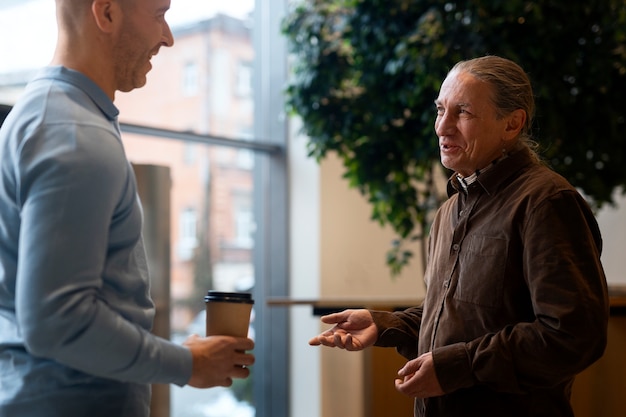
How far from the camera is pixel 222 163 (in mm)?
5707

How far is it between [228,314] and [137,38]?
48cm

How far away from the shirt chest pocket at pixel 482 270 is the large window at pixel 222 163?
11.6 feet

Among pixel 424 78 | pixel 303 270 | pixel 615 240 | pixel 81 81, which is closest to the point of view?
pixel 81 81

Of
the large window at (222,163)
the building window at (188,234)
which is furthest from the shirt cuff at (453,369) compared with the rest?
the building window at (188,234)

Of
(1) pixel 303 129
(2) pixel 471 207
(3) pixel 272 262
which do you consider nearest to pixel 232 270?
(3) pixel 272 262

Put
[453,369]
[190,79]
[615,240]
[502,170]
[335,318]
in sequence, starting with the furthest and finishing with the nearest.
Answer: [615,240] < [190,79] < [335,318] < [502,170] < [453,369]

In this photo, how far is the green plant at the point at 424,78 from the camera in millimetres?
3588

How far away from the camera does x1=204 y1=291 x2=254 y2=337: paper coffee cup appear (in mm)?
1427

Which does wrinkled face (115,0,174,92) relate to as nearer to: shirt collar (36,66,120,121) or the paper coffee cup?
shirt collar (36,66,120,121)

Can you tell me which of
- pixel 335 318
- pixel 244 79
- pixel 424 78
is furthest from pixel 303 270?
pixel 335 318

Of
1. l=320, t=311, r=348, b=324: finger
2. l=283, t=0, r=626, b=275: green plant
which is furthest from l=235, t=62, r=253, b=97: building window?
l=320, t=311, r=348, b=324: finger

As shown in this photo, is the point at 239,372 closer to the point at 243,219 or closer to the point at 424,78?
the point at 424,78

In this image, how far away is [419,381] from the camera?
5.43ft

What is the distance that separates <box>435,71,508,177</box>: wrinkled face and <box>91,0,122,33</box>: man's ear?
2.47 feet
